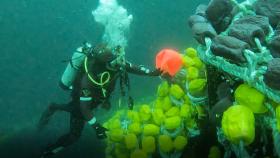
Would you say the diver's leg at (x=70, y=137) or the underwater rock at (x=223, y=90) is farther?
the diver's leg at (x=70, y=137)

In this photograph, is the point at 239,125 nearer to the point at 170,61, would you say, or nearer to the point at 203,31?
the point at 203,31

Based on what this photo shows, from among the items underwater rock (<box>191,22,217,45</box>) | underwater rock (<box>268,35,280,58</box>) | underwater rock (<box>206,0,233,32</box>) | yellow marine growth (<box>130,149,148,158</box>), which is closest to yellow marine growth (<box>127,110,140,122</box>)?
yellow marine growth (<box>130,149,148,158</box>)

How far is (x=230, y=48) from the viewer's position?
3.13 metres

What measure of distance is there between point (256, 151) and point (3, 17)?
20.4 m

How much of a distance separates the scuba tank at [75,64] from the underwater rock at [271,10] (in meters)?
3.24

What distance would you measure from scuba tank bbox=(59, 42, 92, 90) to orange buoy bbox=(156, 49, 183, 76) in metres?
1.70

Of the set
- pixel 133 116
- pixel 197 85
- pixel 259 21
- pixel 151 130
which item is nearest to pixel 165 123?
pixel 151 130

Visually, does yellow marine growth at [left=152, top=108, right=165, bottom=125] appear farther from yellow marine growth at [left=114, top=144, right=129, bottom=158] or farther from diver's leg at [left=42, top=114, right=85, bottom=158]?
diver's leg at [left=42, top=114, right=85, bottom=158]

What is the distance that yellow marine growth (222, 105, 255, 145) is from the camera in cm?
281

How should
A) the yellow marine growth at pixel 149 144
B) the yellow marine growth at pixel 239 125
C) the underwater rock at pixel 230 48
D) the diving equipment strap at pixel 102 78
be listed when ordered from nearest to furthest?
the yellow marine growth at pixel 239 125 → the underwater rock at pixel 230 48 → the yellow marine growth at pixel 149 144 → the diving equipment strap at pixel 102 78

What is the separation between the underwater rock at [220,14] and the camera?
4.12 meters

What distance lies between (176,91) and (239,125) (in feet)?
5.85

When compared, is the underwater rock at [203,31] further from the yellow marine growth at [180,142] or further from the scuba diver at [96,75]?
the scuba diver at [96,75]

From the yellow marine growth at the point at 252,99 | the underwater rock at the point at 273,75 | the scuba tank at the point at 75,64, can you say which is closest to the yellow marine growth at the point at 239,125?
Answer: the yellow marine growth at the point at 252,99
